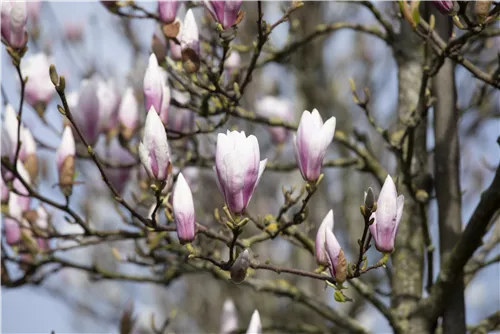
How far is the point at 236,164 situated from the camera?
56.5 inches

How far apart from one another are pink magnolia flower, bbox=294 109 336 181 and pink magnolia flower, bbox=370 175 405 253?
7.3 inches

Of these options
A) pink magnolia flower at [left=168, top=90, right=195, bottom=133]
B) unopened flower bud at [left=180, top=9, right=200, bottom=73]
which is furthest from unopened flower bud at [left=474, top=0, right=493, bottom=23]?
pink magnolia flower at [left=168, top=90, right=195, bottom=133]

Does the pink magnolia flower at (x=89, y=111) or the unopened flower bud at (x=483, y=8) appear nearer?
the unopened flower bud at (x=483, y=8)

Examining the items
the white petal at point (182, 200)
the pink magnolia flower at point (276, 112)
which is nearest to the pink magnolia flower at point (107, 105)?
the pink magnolia flower at point (276, 112)

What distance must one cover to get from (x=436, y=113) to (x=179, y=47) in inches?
38.0

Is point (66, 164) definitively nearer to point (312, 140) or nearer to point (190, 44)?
point (190, 44)

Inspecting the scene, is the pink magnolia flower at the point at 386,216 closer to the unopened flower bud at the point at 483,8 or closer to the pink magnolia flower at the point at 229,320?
the unopened flower bud at the point at 483,8

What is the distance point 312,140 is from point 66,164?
0.82 meters

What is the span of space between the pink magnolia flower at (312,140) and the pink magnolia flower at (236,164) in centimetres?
16

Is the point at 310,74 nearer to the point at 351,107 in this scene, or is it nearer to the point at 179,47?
the point at 351,107

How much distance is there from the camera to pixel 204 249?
2.26 metres

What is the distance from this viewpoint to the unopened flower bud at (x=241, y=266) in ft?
4.97

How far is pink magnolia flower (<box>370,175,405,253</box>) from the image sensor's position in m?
1.46

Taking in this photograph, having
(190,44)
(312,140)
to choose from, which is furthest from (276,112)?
(312,140)
